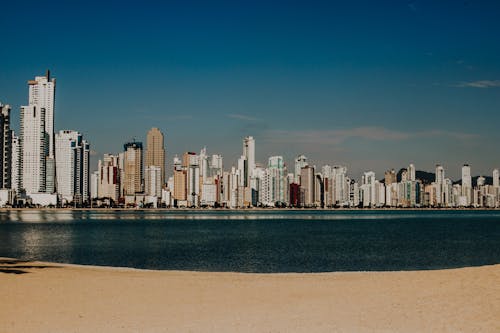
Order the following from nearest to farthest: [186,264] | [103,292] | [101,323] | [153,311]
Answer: [101,323]
[153,311]
[103,292]
[186,264]

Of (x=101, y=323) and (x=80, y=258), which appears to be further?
(x=80, y=258)

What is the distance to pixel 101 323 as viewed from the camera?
15.4m

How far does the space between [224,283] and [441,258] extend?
2818 cm

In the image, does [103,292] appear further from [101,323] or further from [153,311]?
[101,323]

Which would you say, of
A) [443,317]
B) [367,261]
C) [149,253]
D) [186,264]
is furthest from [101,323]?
A: [149,253]

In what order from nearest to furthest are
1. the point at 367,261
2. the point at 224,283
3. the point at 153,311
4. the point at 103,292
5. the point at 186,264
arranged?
the point at 153,311 < the point at 103,292 < the point at 224,283 < the point at 186,264 < the point at 367,261

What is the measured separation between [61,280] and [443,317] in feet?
52.0

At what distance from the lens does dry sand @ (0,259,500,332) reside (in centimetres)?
1505

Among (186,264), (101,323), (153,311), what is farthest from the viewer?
(186,264)

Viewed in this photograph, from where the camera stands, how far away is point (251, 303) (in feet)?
62.1

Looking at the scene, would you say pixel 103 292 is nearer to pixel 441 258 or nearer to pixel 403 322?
pixel 403 322

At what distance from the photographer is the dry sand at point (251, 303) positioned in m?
15.1

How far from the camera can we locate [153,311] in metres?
17.3

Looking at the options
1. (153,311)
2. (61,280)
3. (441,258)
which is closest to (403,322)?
(153,311)
